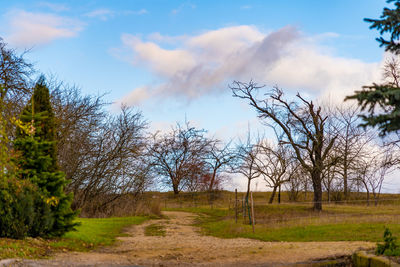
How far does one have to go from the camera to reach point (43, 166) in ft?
48.3

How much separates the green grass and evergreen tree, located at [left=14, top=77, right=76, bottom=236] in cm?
564

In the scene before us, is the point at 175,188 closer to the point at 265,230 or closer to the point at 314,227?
the point at 265,230

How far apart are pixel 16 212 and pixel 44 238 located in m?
1.60

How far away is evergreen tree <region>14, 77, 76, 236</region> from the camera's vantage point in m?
14.3

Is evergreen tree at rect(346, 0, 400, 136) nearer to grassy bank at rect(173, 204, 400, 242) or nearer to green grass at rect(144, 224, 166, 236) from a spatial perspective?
grassy bank at rect(173, 204, 400, 242)

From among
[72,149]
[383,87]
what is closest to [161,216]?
[72,149]

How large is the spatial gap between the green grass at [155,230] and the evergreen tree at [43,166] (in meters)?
5.64

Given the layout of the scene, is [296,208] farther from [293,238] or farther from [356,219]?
[293,238]

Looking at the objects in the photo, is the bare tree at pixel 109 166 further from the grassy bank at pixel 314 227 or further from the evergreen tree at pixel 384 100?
the evergreen tree at pixel 384 100

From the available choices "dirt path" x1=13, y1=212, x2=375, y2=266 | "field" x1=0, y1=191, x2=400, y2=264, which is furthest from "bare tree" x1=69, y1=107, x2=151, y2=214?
"dirt path" x1=13, y1=212, x2=375, y2=266

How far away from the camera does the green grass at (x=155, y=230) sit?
20359 mm

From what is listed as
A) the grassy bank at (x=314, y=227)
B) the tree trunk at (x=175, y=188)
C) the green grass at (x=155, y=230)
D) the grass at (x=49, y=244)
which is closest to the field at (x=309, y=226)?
the grassy bank at (x=314, y=227)

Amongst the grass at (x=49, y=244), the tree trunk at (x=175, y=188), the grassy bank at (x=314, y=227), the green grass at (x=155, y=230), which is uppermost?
the tree trunk at (x=175, y=188)

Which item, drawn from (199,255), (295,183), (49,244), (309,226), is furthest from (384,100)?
(295,183)
